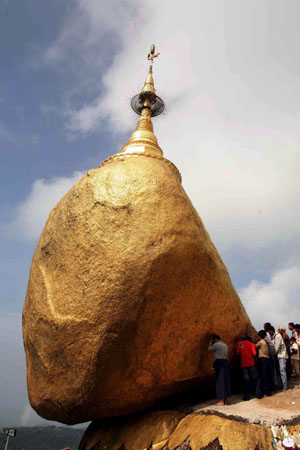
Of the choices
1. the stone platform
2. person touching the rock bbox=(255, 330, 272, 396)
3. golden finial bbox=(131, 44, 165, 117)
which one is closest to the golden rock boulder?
the stone platform

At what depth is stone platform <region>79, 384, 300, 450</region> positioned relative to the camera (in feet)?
15.1

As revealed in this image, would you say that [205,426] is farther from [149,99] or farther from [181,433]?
[149,99]

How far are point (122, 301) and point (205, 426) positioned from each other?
228cm

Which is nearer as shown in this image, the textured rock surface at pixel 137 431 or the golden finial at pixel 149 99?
the textured rock surface at pixel 137 431

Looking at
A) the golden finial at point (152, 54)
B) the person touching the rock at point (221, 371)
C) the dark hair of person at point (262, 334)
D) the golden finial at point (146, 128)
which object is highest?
the golden finial at point (152, 54)

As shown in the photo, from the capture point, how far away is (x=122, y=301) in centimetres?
561

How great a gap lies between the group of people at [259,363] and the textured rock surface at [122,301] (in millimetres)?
358

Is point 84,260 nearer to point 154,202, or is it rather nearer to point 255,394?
point 154,202

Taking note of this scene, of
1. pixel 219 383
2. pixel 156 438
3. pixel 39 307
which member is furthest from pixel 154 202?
pixel 156 438

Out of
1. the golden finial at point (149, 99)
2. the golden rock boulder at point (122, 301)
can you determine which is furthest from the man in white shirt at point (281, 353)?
the golden finial at point (149, 99)

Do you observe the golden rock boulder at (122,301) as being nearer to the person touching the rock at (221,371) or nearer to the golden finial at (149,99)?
the person touching the rock at (221,371)

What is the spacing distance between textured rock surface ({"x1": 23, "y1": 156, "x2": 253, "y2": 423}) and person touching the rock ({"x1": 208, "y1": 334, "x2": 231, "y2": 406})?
0.35m

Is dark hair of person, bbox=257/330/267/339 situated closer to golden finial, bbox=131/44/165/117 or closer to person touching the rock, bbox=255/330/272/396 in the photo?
person touching the rock, bbox=255/330/272/396

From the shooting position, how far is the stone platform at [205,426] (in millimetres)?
4605
